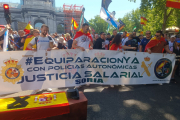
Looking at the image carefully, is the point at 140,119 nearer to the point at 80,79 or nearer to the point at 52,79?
the point at 80,79

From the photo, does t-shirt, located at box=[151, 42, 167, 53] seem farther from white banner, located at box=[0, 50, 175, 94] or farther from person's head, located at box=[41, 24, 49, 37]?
person's head, located at box=[41, 24, 49, 37]

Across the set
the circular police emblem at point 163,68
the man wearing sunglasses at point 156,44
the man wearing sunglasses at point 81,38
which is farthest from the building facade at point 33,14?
the circular police emblem at point 163,68

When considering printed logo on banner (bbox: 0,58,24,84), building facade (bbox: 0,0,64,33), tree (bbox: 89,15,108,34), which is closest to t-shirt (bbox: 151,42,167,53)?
printed logo on banner (bbox: 0,58,24,84)

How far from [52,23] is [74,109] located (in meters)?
41.4

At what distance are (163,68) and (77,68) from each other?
3.00 meters

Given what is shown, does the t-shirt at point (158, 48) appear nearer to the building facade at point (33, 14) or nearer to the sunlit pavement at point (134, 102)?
the sunlit pavement at point (134, 102)

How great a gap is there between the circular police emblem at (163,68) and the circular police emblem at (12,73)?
170 inches

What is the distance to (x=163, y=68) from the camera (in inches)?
182

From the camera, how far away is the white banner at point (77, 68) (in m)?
3.54

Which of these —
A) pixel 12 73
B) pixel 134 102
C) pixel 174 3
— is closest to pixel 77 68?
pixel 12 73

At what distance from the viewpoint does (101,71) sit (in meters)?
4.23

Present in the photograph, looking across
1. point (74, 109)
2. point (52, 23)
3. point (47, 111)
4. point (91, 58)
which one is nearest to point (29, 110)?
point (47, 111)

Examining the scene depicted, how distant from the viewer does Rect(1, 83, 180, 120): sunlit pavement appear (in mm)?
2949

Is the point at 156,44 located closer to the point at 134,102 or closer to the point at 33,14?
the point at 134,102
